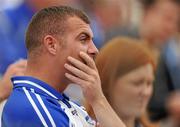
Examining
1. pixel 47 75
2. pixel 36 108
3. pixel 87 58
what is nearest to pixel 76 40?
pixel 87 58

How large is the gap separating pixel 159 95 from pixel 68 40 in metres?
3.55

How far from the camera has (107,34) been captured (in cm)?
716

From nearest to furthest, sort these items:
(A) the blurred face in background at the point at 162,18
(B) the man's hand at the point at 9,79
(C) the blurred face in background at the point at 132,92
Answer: (B) the man's hand at the point at 9,79 < (C) the blurred face in background at the point at 132,92 < (A) the blurred face in background at the point at 162,18

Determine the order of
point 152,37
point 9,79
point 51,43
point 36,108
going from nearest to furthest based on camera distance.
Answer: point 36,108 → point 51,43 → point 9,79 → point 152,37

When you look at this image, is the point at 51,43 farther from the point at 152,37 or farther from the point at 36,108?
the point at 152,37

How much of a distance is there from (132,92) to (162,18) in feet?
8.55

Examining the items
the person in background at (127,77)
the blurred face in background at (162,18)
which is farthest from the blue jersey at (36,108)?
the blurred face in background at (162,18)

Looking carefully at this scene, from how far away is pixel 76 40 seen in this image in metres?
3.49

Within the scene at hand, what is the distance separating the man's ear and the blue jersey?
15 centimetres

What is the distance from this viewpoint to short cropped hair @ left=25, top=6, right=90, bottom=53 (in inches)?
136

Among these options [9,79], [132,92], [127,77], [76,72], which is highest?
[9,79]

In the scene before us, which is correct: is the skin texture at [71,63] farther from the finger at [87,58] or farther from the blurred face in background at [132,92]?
the blurred face in background at [132,92]

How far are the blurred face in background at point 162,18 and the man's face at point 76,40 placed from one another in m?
3.80

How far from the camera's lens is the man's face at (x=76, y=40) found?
3455mm
